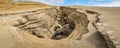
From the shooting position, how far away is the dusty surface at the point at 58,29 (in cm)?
721

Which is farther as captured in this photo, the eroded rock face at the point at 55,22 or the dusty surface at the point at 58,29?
the eroded rock face at the point at 55,22

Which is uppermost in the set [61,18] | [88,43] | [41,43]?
[88,43]

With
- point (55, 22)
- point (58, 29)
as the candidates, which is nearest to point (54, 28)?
point (58, 29)

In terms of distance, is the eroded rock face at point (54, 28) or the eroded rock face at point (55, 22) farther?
the eroded rock face at point (55, 22)

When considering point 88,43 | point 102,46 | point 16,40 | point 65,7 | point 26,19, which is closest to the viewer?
point 102,46

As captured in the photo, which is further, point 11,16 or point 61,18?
point 61,18

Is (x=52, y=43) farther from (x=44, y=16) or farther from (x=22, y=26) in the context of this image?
(x=44, y=16)

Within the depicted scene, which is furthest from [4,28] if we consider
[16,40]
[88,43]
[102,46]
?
[102,46]

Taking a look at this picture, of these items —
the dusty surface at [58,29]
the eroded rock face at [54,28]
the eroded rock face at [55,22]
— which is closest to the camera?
the dusty surface at [58,29]

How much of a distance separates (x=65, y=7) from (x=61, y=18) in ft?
3.12

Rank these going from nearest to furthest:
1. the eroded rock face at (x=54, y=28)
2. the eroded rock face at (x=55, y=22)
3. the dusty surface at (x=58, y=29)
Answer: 1. the dusty surface at (x=58, y=29)
2. the eroded rock face at (x=54, y=28)
3. the eroded rock face at (x=55, y=22)

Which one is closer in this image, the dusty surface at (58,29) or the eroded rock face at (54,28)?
the dusty surface at (58,29)

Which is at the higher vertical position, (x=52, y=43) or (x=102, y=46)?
(x=102, y=46)

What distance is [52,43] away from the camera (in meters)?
9.10
